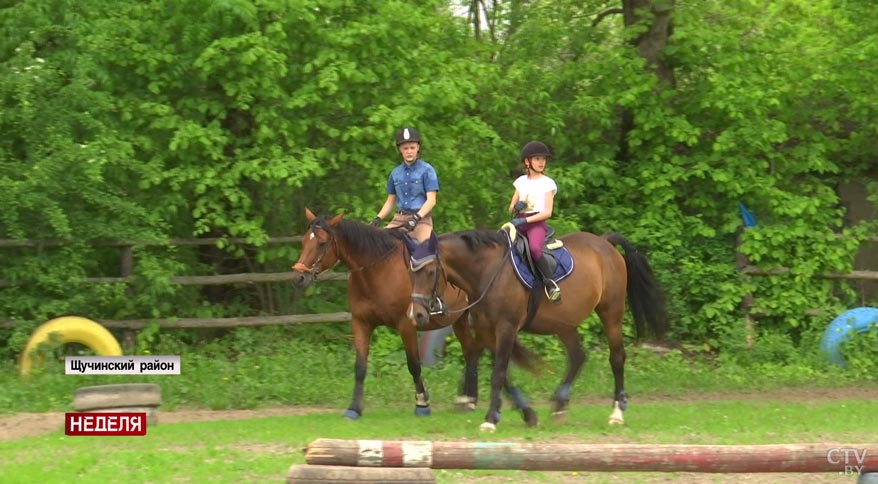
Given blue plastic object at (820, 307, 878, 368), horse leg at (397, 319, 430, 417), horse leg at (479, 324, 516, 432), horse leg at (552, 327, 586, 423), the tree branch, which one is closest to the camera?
horse leg at (479, 324, 516, 432)

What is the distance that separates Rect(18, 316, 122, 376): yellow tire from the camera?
13.4 m

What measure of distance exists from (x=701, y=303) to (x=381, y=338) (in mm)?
4878

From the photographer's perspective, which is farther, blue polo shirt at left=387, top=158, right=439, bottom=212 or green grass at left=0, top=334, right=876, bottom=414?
green grass at left=0, top=334, right=876, bottom=414

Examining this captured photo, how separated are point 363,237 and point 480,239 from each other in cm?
115

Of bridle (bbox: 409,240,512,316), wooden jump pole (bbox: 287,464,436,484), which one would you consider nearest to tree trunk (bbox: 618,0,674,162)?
bridle (bbox: 409,240,512,316)

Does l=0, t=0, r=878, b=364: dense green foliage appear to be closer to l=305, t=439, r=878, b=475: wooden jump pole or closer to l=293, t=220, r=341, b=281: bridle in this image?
l=293, t=220, r=341, b=281: bridle

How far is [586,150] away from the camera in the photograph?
17.8 meters

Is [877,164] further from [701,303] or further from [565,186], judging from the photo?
[565,186]

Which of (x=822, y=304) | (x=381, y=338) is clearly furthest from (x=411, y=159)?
(x=822, y=304)

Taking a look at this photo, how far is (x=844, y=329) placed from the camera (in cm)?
1579

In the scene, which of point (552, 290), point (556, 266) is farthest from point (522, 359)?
point (556, 266)

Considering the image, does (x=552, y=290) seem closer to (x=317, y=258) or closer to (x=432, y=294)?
(x=432, y=294)

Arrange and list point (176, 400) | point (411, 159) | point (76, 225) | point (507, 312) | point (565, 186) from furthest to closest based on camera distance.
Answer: point (565, 186) < point (76, 225) < point (176, 400) < point (411, 159) < point (507, 312)

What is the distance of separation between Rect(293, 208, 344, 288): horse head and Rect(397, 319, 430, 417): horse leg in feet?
3.43
